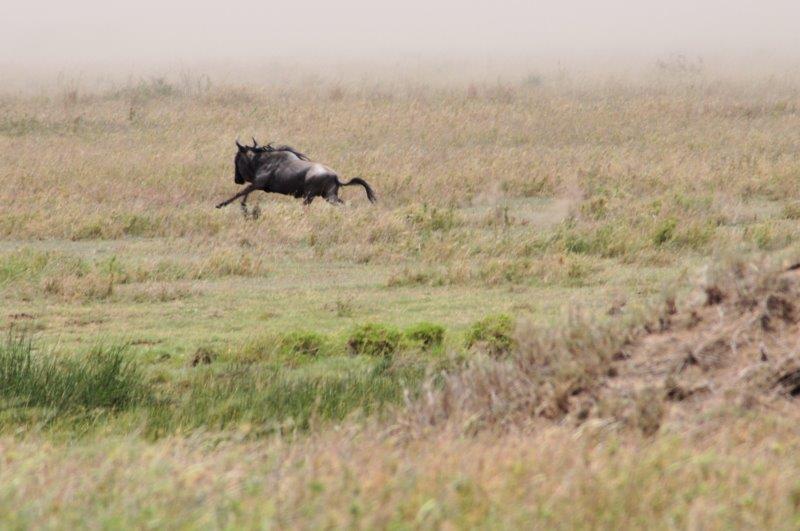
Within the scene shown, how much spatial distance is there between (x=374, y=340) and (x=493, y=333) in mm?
862

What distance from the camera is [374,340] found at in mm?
9883

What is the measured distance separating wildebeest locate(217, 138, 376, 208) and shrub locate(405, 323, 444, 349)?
815 centimetres

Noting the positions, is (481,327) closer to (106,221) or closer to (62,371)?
(62,371)

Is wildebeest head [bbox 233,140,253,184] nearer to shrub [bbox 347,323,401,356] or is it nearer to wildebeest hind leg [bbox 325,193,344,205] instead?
wildebeest hind leg [bbox 325,193,344,205]

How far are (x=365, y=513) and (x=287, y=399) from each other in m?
3.81

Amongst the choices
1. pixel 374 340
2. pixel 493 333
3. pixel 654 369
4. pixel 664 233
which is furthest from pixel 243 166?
pixel 654 369

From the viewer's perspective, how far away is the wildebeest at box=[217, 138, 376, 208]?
1850 centimetres

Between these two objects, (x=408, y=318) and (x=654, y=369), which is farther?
(x=408, y=318)

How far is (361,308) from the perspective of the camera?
475 inches

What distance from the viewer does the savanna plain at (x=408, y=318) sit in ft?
14.3

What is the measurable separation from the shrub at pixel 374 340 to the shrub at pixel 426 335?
0.14 metres

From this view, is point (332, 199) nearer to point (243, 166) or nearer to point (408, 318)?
point (243, 166)

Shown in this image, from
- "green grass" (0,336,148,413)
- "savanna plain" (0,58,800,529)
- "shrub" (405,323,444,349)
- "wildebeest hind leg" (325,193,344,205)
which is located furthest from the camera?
"wildebeest hind leg" (325,193,344,205)

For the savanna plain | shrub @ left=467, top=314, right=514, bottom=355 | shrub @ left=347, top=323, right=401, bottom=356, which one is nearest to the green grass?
the savanna plain
